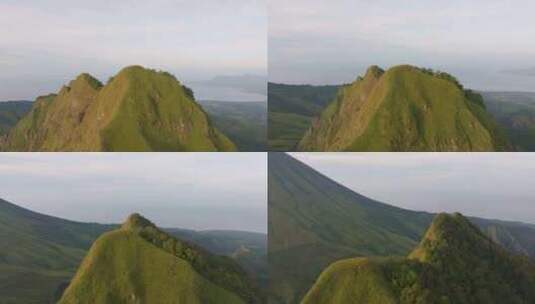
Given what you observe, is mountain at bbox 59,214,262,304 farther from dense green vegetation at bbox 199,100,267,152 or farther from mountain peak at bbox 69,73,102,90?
mountain peak at bbox 69,73,102,90

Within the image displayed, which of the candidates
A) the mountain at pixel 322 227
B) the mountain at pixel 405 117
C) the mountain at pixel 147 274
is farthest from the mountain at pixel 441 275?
the mountain at pixel 405 117

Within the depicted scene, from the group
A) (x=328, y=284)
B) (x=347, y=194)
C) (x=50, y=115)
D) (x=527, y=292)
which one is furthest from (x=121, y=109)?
(x=527, y=292)

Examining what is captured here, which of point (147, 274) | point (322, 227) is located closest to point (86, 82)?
point (322, 227)

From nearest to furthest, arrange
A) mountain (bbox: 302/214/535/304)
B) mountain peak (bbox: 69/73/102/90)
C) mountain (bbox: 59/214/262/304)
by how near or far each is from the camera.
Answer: mountain (bbox: 302/214/535/304) < mountain (bbox: 59/214/262/304) < mountain peak (bbox: 69/73/102/90)

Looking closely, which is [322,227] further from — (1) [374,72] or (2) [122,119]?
(2) [122,119]

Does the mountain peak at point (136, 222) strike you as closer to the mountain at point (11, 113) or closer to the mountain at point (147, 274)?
the mountain at point (147, 274)

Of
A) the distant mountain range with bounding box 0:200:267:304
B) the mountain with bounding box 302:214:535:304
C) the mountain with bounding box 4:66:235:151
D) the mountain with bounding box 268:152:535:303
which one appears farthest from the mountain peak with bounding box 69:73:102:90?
the mountain with bounding box 302:214:535:304

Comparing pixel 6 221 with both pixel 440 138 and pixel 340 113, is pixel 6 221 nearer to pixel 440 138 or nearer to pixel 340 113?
pixel 340 113
